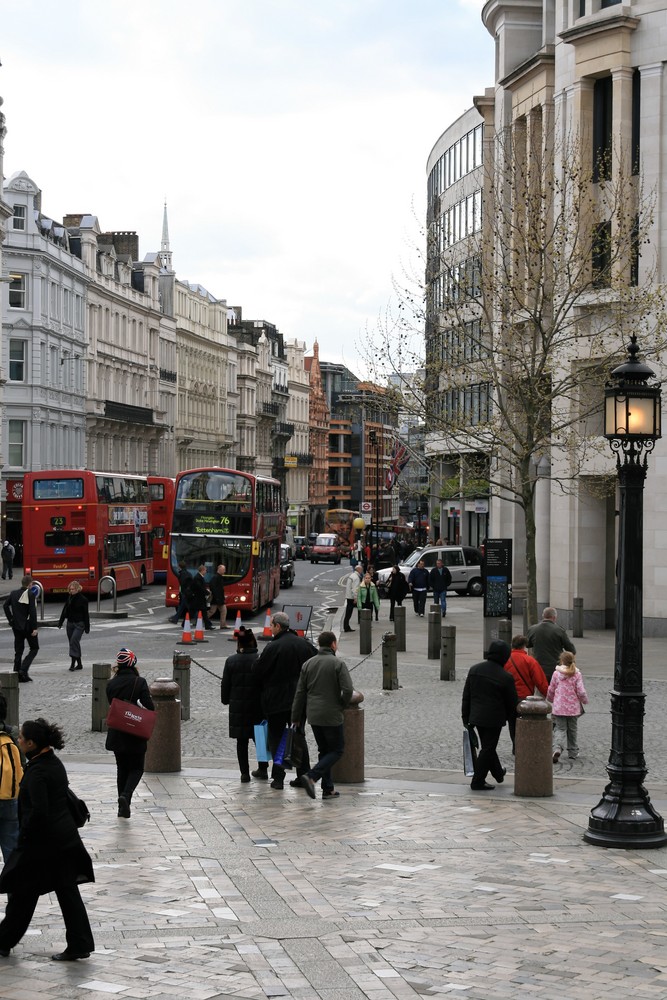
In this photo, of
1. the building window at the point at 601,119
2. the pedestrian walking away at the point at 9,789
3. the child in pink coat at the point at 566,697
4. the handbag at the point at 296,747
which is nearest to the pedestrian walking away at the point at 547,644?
the child in pink coat at the point at 566,697

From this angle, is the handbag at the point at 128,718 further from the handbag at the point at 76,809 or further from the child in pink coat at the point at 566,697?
the child in pink coat at the point at 566,697

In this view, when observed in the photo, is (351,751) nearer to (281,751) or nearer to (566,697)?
(281,751)

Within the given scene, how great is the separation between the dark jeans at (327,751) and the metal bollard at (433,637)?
45.8 ft

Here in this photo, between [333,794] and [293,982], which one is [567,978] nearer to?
[293,982]

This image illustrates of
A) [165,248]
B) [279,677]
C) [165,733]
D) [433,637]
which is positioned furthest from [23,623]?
[165,248]

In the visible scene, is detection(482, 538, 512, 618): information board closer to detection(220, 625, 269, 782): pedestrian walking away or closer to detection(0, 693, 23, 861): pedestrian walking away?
detection(220, 625, 269, 782): pedestrian walking away

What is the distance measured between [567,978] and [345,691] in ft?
19.1

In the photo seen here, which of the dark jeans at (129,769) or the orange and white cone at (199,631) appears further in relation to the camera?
the orange and white cone at (199,631)

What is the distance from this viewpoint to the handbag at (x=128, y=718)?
13.2m

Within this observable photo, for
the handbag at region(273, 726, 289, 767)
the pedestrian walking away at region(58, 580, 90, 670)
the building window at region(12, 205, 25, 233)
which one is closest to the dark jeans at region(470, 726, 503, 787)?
the handbag at region(273, 726, 289, 767)

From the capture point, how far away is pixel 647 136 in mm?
32469

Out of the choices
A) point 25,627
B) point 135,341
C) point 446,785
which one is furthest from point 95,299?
point 446,785

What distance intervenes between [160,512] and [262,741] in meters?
40.7

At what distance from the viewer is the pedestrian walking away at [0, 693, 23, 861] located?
9.46 m
